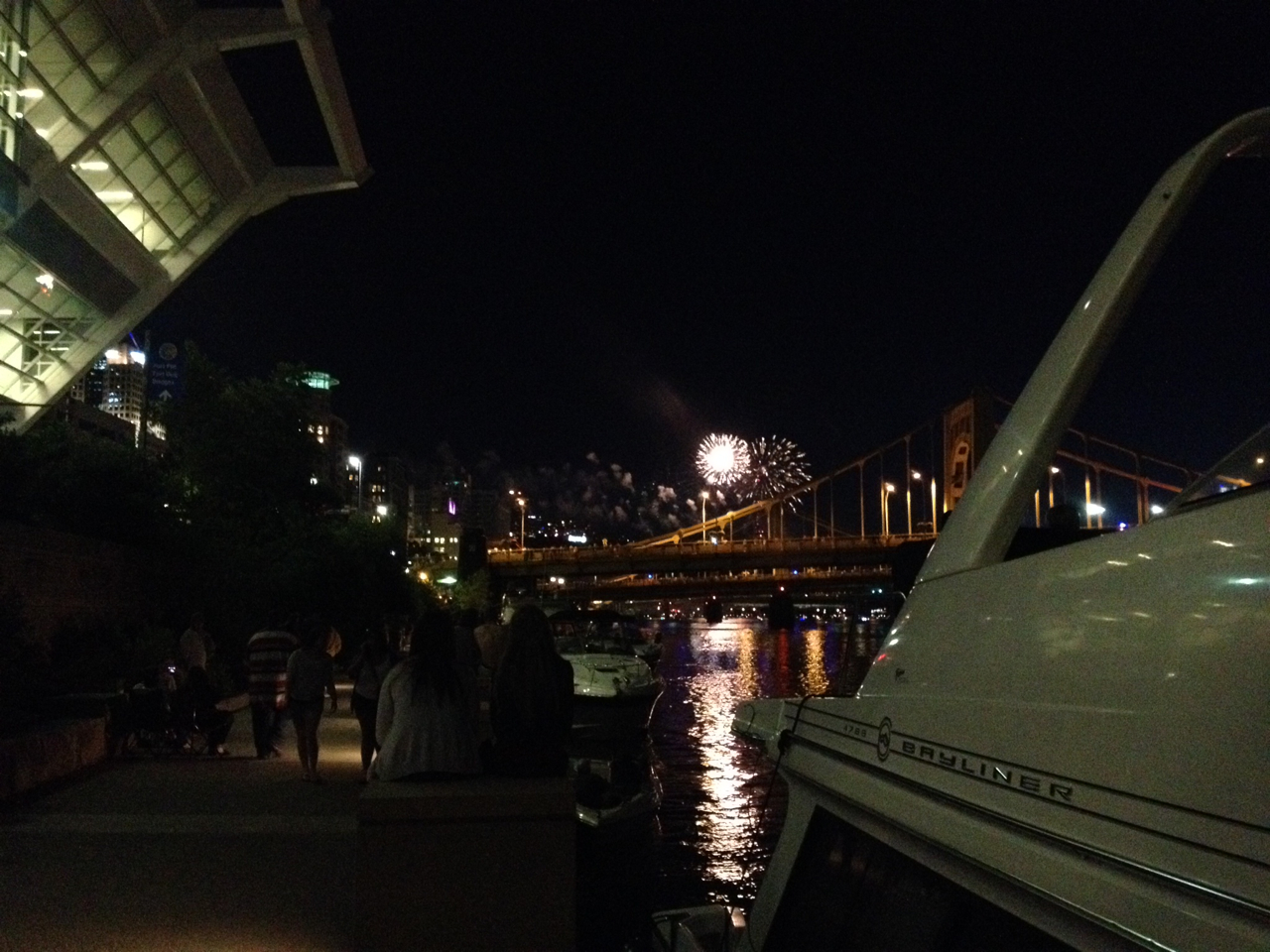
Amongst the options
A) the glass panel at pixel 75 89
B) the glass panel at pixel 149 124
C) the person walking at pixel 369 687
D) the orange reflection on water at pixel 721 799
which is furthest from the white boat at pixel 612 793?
the glass panel at pixel 149 124

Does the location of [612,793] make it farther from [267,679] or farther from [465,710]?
[267,679]

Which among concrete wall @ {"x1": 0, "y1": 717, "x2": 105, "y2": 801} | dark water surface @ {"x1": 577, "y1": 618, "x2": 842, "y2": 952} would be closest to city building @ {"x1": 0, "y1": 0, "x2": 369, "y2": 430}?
concrete wall @ {"x1": 0, "y1": 717, "x2": 105, "y2": 801}

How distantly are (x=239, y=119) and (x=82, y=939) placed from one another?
49.9 metres

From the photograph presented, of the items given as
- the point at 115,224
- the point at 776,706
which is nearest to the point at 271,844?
the point at 776,706

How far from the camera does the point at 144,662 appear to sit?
1822 centimetres

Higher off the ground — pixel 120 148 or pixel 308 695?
pixel 120 148

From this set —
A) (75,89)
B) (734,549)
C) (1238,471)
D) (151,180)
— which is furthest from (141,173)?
(1238,471)

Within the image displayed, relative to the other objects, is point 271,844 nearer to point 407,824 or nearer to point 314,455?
point 407,824

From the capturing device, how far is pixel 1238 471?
8.87 feet

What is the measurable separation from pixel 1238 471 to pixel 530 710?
15.1ft

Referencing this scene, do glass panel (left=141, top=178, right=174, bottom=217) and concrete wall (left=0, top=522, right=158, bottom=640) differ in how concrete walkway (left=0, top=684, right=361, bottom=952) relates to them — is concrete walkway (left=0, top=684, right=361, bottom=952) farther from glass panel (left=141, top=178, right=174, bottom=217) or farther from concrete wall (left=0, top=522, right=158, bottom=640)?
glass panel (left=141, top=178, right=174, bottom=217)

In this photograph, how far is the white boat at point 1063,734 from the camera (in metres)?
1.67

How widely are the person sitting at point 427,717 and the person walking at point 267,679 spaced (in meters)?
8.09

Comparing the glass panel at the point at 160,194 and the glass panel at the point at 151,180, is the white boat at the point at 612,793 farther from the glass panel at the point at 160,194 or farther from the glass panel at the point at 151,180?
the glass panel at the point at 160,194
